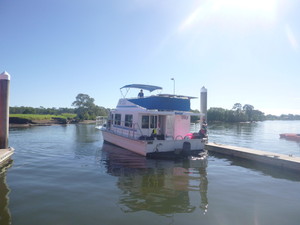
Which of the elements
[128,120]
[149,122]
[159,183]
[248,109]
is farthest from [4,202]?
[248,109]

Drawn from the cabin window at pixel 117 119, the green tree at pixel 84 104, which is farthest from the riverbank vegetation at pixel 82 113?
the cabin window at pixel 117 119

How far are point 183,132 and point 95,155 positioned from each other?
5884 millimetres

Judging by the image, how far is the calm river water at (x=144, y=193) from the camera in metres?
5.63

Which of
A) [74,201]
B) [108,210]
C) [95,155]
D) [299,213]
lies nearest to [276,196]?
[299,213]

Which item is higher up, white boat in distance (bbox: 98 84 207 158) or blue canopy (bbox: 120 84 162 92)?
blue canopy (bbox: 120 84 162 92)

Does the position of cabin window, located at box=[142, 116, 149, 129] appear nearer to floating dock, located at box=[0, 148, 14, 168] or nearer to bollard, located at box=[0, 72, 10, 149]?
floating dock, located at box=[0, 148, 14, 168]

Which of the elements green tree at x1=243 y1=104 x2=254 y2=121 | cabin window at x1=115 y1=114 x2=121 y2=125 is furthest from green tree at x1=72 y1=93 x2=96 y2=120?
green tree at x1=243 y1=104 x2=254 y2=121

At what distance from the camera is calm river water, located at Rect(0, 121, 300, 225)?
18.5 ft

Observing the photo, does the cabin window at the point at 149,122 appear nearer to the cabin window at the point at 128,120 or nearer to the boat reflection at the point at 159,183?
the cabin window at the point at 128,120

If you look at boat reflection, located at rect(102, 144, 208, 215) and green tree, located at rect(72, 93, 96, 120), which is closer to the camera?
boat reflection, located at rect(102, 144, 208, 215)

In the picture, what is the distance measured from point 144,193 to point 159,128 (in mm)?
7058

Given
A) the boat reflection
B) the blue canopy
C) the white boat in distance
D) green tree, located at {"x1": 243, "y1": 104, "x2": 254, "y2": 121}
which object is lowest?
the boat reflection

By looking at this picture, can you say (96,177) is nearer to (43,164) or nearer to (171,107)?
(43,164)

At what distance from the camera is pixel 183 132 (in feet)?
46.9
